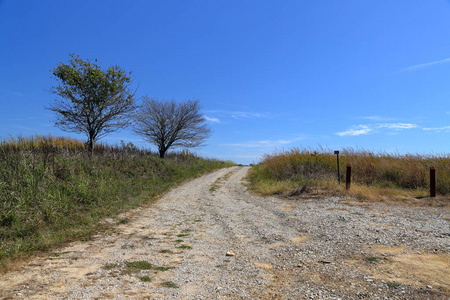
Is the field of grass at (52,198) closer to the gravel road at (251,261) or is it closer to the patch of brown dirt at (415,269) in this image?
the gravel road at (251,261)

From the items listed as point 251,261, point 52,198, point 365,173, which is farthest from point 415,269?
point 365,173

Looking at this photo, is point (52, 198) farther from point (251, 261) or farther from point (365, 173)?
point (365, 173)

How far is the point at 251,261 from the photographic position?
4.32 metres

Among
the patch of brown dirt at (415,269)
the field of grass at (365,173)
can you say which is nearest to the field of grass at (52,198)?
the patch of brown dirt at (415,269)

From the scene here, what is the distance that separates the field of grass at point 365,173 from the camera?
1195 cm

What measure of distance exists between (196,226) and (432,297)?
490cm

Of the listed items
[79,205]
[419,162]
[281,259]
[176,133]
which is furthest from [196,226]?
[176,133]

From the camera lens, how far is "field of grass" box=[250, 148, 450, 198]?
39.2 ft

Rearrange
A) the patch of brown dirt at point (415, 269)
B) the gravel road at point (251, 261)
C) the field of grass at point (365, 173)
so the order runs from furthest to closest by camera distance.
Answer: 1. the field of grass at point (365, 173)
2. the patch of brown dirt at point (415, 269)
3. the gravel road at point (251, 261)

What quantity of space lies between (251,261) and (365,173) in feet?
41.0

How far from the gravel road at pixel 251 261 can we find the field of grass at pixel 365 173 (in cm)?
516

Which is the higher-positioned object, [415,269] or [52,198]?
[52,198]

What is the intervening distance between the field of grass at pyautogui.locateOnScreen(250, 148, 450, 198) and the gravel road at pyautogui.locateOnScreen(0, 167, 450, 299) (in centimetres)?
516

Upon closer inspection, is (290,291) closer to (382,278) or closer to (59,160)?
(382,278)
